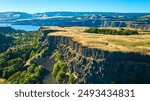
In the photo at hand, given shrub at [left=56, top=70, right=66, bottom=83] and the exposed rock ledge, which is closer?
the exposed rock ledge

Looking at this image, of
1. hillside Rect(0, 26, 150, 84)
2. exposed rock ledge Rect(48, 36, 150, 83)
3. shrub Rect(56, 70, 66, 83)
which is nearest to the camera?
exposed rock ledge Rect(48, 36, 150, 83)

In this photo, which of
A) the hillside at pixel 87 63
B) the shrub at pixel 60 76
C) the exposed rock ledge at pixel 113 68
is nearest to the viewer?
the exposed rock ledge at pixel 113 68

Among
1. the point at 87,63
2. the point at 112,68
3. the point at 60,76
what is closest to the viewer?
the point at 112,68

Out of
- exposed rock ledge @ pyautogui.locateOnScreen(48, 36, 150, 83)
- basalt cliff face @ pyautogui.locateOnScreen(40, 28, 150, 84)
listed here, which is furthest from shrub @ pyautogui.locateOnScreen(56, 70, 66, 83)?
exposed rock ledge @ pyautogui.locateOnScreen(48, 36, 150, 83)

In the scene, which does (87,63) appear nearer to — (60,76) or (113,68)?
(113,68)

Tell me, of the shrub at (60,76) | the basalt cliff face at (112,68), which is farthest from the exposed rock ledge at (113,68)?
the shrub at (60,76)

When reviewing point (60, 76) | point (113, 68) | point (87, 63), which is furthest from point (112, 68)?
point (60, 76)

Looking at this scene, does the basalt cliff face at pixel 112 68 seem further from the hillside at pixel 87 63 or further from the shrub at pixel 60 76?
the shrub at pixel 60 76

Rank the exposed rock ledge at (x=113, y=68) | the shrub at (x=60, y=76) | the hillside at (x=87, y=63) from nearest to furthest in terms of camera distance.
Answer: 1. the exposed rock ledge at (x=113, y=68)
2. the hillside at (x=87, y=63)
3. the shrub at (x=60, y=76)

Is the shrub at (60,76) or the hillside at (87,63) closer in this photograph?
the hillside at (87,63)

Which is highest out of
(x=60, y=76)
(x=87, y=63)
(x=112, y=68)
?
(x=112, y=68)

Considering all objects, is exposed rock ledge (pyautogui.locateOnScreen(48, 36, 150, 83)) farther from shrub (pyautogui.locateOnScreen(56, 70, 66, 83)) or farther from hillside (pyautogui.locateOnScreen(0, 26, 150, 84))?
shrub (pyautogui.locateOnScreen(56, 70, 66, 83))

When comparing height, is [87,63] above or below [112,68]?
below
